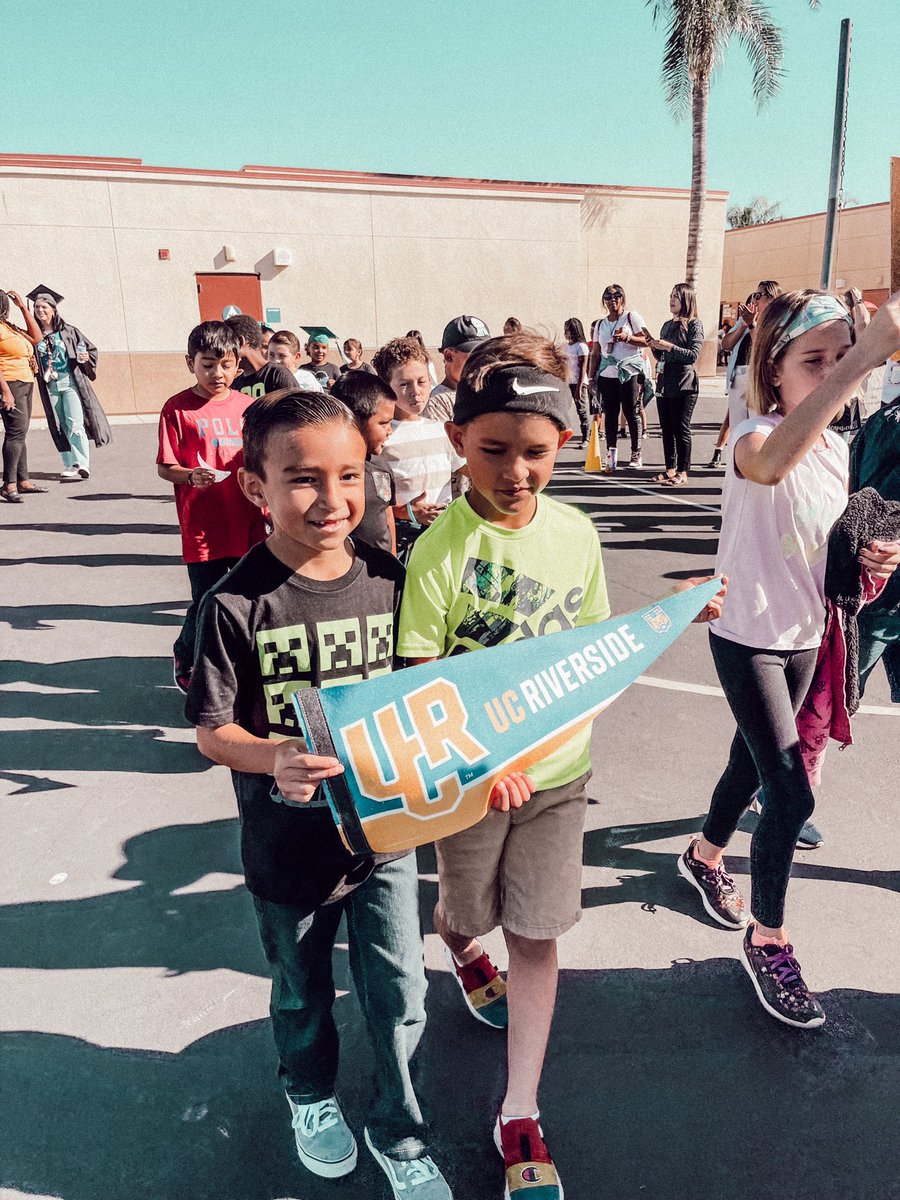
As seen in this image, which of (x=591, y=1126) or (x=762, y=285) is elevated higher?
(x=762, y=285)

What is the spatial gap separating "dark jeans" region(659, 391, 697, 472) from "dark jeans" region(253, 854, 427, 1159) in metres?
8.91

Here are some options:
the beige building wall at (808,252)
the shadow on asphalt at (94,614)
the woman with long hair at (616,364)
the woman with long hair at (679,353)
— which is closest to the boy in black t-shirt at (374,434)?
the shadow on asphalt at (94,614)

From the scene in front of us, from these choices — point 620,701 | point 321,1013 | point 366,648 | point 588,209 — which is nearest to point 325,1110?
point 321,1013

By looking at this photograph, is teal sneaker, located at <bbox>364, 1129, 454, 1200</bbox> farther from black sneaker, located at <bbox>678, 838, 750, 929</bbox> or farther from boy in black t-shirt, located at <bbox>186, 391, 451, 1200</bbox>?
black sneaker, located at <bbox>678, 838, 750, 929</bbox>

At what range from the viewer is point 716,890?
2.90 metres

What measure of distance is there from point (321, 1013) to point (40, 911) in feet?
4.77

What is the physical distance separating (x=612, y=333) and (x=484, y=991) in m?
9.27

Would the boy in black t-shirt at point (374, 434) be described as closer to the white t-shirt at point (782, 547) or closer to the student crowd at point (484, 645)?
the student crowd at point (484, 645)

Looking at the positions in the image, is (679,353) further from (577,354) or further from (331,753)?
(331,753)

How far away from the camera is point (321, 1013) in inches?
78.7

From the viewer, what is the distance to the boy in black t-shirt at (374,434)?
11.5ft

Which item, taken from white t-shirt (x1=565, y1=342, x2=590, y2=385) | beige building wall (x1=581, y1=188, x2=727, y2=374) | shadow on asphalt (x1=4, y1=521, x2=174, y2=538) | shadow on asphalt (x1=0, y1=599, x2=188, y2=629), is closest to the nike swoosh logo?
shadow on asphalt (x1=0, y1=599, x2=188, y2=629)

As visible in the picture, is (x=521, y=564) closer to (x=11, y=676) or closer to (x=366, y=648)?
(x=366, y=648)

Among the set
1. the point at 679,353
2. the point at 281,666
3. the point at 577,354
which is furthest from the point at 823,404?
the point at 577,354
